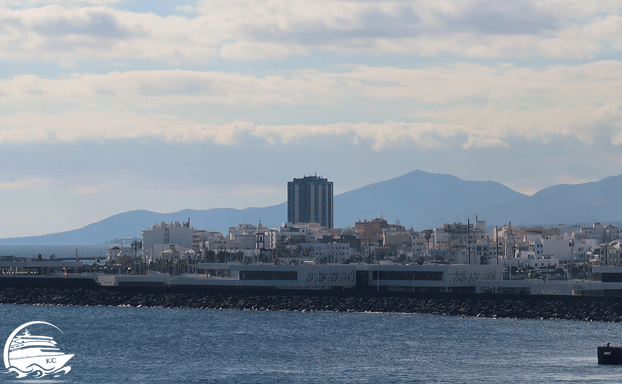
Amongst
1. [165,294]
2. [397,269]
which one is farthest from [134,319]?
[397,269]

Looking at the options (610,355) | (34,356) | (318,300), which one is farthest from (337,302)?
(610,355)

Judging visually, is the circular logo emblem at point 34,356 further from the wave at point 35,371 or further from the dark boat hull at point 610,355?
the dark boat hull at point 610,355

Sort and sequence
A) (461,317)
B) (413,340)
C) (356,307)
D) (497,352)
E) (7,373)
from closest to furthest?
(7,373) < (497,352) < (413,340) < (461,317) < (356,307)

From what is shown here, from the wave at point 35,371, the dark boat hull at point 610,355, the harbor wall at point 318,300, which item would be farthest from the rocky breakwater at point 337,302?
the wave at point 35,371

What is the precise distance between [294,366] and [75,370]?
17481 mm

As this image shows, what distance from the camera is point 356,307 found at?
462ft

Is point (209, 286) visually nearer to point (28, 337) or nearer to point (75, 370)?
point (28, 337)

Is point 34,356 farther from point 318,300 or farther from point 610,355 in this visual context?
point 318,300

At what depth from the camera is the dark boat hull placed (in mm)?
84812

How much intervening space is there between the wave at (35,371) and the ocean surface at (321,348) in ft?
3.82

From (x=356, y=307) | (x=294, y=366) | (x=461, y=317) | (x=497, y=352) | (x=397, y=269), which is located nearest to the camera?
(x=294, y=366)

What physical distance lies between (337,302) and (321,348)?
43575 millimetres

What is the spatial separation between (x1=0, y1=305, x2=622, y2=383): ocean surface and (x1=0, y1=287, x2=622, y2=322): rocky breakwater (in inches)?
153

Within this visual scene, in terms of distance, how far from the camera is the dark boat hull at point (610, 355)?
8481 centimetres
